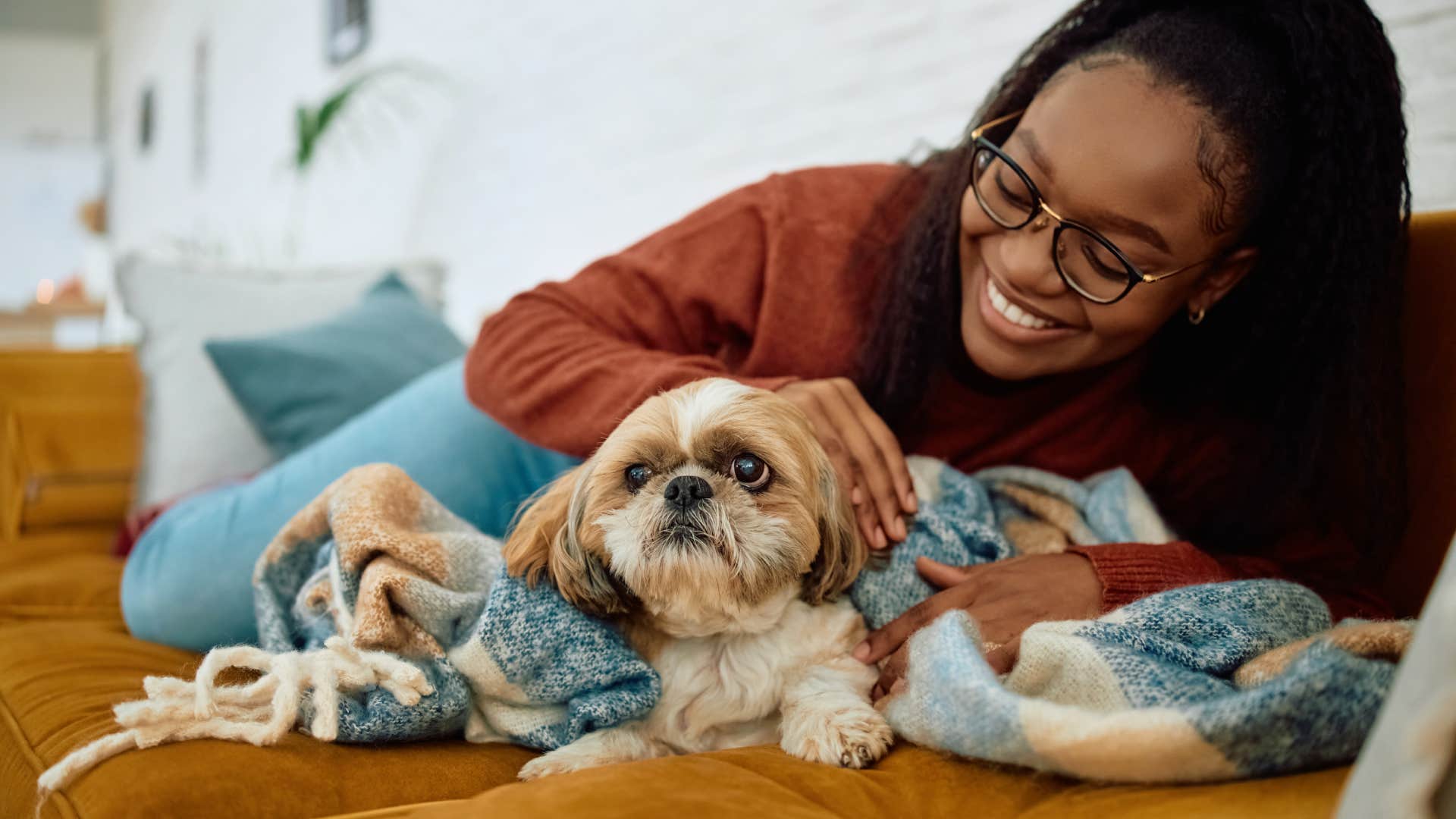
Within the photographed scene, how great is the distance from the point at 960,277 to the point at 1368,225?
0.57m

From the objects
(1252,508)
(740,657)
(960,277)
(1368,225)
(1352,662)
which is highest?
(1368,225)

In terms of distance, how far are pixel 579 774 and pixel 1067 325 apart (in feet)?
3.12

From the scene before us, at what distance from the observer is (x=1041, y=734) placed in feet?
2.85

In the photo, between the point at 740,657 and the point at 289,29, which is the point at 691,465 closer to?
the point at 740,657

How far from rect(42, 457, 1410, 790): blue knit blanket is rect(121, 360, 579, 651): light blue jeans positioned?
346 millimetres

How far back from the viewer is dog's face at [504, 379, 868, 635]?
3.86 feet

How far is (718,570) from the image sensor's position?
117cm

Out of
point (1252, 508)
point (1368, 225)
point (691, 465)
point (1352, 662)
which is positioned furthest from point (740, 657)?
point (1368, 225)

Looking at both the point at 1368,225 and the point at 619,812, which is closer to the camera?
the point at 619,812

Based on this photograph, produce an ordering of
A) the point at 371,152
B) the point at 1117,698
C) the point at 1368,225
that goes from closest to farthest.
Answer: the point at 1117,698 < the point at 1368,225 < the point at 371,152

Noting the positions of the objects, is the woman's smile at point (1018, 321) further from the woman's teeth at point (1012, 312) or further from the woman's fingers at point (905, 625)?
the woman's fingers at point (905, 625)

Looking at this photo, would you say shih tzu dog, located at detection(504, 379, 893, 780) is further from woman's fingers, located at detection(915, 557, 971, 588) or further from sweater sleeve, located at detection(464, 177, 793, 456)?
sweater sleeve, located at detection(464, 177, 793, 456)

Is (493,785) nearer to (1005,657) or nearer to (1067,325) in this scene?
(1005,657)

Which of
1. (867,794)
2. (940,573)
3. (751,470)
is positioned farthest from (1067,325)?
(867,794)
